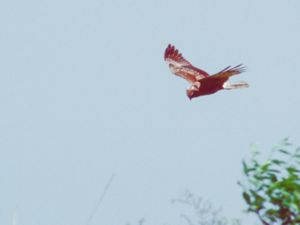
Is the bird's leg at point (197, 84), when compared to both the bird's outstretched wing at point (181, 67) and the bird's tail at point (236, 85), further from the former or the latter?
the bird's tail at point (236, 85)

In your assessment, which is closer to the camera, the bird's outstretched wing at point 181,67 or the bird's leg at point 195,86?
the bird's leg at point 195,86

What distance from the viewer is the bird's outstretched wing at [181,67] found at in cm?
2325

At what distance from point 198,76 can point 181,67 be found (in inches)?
87.3

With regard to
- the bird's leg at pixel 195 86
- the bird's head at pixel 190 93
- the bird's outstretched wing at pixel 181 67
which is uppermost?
the bird's outstretched wing at pixel 181 67

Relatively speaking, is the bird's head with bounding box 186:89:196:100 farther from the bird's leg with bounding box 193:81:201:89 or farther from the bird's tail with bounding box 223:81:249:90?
the bird's tail with bounding box 223:81:249:90

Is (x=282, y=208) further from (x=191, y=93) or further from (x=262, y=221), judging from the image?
(x=191, y=93)

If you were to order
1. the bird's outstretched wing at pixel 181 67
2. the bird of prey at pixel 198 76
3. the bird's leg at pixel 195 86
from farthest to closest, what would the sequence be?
the bird's outstretched wing at pixel 181 67 < the bird's leg at pixel 195 86 < the bird of prey at pixel 198 76

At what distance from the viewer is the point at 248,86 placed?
20828 mm

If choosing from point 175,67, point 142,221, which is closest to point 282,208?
point 142,221

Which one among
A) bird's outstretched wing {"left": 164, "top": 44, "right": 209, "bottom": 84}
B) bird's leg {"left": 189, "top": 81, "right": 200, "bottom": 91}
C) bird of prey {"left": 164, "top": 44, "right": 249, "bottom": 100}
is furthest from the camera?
bird's outstretched wing {"left": 164, "top": 44, "right": 209, "bottom": 84}

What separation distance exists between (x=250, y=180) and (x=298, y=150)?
2.50ft

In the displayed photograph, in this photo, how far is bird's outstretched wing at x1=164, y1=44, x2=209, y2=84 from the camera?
76.3ft

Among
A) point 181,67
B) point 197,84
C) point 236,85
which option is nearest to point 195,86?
point 197,84

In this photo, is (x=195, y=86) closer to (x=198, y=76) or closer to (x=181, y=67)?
(x=198, y=76)
